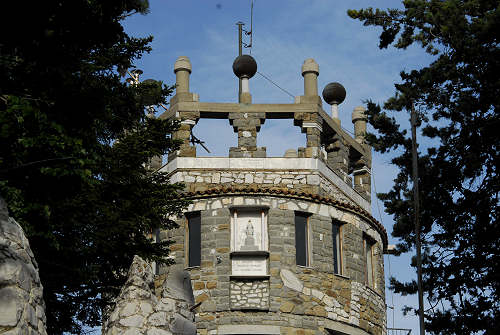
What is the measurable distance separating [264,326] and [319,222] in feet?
11.7

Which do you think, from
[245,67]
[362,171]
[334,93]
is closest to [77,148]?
[245,67]

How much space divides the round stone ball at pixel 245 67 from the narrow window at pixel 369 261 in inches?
251

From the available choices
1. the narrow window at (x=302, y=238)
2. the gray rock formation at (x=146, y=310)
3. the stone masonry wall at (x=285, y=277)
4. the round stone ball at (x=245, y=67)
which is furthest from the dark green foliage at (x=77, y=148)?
the round stone ball at (x=245, y=67)

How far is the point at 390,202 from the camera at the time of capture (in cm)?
2183

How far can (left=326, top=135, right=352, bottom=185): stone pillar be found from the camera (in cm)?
2878

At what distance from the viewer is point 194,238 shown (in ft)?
85.5

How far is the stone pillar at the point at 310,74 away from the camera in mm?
28312

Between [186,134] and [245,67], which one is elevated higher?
[245,67]

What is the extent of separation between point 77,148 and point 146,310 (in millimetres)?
3451

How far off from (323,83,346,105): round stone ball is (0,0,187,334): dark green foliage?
10058 mm

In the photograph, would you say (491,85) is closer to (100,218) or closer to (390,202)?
(390,202)

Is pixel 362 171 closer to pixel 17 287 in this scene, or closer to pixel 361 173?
pixel 361 173

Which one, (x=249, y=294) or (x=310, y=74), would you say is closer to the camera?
(x=249, y=294)

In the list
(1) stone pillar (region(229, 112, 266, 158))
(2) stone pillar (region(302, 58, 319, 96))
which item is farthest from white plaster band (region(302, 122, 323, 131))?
(1) stone pillar (region(229, 112, 266, 158))
